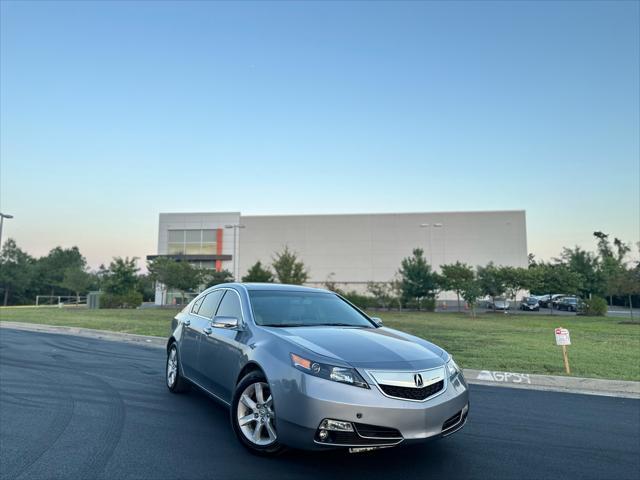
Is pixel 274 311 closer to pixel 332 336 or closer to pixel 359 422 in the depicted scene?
pixel 332 336

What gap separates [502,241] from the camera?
5272 cm

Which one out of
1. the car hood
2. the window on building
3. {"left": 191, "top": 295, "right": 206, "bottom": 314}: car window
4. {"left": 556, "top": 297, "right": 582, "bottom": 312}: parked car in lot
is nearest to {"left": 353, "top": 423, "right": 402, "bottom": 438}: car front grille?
the car hood

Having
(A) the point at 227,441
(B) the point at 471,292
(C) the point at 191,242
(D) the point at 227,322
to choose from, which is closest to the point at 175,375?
(A) the point at 227,441

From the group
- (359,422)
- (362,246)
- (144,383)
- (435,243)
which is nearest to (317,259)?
(362,246)

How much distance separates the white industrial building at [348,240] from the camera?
174 ft

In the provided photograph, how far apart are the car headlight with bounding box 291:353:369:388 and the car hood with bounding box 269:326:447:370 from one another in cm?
9

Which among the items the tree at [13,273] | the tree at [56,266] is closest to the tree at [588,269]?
the tree at [56,266]

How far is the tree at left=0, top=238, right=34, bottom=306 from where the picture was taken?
61266 mm

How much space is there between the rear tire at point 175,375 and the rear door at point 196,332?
0.77 ft

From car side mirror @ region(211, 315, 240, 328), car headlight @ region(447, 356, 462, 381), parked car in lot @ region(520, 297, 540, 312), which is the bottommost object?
parked car in lot @ region(520, 297, 540, 312)

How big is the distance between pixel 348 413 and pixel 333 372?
31 cm

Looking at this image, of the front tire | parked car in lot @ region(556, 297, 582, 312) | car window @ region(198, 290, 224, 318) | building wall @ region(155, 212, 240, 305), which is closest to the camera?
the front tire

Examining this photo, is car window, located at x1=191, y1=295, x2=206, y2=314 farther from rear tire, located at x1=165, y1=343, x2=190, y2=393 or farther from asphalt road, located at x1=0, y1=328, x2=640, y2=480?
asphalt road, located at x1=0, y1=328, x2=640, y2=480

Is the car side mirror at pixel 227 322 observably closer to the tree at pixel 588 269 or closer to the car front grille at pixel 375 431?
the car front grille at pixel 375 431
